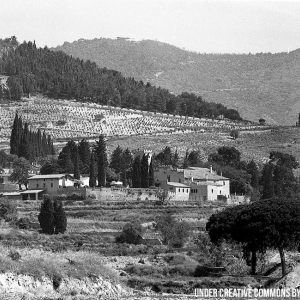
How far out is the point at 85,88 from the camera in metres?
162

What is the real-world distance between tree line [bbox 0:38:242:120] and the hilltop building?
185ft

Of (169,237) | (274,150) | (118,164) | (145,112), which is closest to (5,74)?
(145,112)

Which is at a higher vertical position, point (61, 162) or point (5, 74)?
point (5, 74)

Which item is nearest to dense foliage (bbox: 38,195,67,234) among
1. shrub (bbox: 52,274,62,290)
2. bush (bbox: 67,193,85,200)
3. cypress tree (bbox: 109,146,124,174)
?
bush (bbox: 67,193,85,200)

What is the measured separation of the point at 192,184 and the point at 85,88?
66628 millimetres

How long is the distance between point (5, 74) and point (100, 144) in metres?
68.3

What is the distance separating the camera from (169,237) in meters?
67.2

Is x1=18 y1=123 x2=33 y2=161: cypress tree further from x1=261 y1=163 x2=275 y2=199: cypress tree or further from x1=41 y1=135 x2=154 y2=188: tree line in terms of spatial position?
x1=261 y1=163 x2=275 y2=199: cypress tree

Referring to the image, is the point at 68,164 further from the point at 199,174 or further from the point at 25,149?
the point at 25,149

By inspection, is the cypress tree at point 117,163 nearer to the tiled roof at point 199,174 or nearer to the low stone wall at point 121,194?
the tiled roof at point 199,174

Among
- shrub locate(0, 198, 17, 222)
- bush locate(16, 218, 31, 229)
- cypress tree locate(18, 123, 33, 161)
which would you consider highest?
cypress tree locate(18, 123, 33, 161)

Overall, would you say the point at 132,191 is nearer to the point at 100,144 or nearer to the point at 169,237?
the point at 100,144

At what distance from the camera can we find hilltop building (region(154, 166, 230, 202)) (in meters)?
95.6

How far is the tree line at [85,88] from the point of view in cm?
15950
